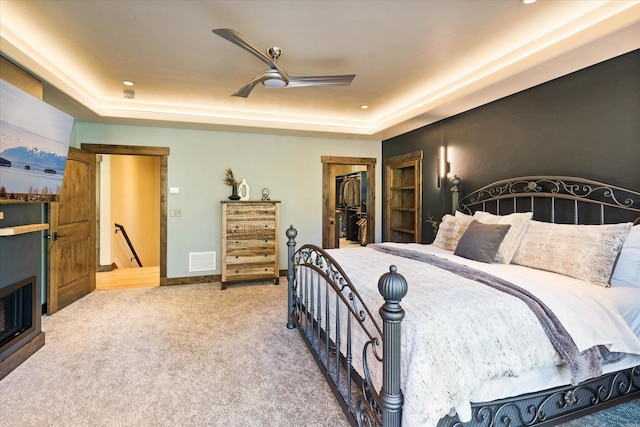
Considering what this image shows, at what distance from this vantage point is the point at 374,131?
530 centimetres

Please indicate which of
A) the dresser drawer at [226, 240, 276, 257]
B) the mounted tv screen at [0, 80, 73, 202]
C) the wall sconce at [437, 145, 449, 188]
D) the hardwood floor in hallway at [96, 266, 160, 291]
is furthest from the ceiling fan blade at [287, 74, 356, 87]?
the hardwood floor in hallway at [96, 266, 160, 291]

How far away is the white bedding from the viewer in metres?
1.36

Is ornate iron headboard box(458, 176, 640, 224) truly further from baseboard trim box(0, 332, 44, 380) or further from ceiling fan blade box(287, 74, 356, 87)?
baseboard trim box(0, 332, 44, 380)

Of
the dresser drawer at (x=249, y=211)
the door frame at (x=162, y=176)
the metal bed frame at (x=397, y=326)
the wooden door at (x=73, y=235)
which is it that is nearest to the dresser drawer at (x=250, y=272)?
the dresser drawer at (x=249, y=211)

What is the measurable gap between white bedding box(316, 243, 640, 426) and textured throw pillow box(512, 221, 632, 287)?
0.12 m

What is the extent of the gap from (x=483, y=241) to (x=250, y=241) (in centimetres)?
322

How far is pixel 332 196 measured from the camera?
5.99 metres

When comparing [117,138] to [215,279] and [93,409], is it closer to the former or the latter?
[215,279]

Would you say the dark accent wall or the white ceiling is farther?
the dark accent wall

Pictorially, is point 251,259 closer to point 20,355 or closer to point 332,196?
point 332,196

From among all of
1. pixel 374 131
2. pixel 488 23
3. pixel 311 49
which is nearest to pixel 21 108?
pixel 311 49

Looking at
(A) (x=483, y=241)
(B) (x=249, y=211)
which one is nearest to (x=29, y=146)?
(B) (x=249, y=211)

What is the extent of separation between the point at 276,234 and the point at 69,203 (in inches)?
105

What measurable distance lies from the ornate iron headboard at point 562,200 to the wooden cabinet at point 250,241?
290 centimetres
